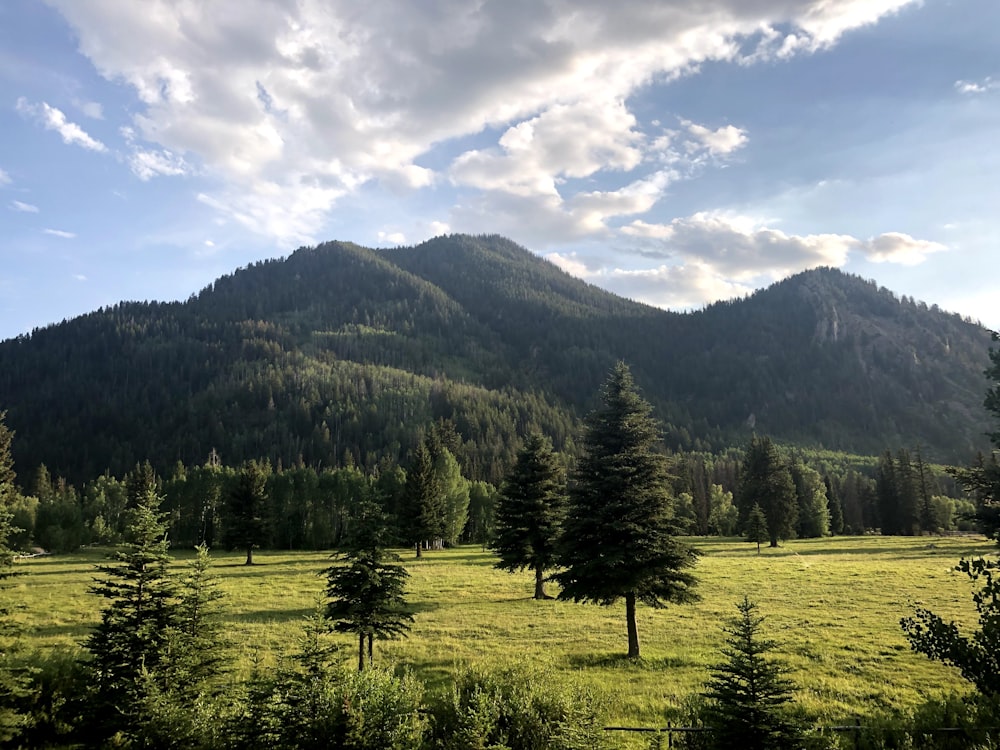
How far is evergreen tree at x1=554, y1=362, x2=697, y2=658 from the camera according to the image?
23.1 m

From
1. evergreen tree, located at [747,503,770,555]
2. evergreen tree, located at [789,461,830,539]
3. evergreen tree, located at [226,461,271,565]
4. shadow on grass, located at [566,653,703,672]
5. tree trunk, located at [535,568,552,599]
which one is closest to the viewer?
shadow on grass, located at [566,653,703,672]

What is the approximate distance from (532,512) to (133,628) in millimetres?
28218

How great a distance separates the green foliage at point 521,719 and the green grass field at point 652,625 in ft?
13.6

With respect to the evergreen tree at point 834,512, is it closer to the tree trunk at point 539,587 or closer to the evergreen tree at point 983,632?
the tree trunk at point 539,587

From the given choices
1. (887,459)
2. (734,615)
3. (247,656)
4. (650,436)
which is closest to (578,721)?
(650,436)

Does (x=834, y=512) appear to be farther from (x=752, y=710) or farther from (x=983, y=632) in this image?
(x=752, y=710)

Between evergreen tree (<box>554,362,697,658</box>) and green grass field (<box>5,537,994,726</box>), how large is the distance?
2.75 meters

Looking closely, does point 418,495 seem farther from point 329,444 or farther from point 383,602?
point 329,444

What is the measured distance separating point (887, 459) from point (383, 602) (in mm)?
96411

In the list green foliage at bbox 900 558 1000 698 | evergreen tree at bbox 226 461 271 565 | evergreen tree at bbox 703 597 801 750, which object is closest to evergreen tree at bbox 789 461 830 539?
evergreen tree at bbox 226 461 271 565

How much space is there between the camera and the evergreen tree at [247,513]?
6388 cm

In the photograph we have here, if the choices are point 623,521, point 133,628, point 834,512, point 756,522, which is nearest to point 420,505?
point 756,522

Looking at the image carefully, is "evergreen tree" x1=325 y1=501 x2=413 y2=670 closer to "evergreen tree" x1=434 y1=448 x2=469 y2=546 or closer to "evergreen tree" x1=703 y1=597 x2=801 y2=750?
"evergreen tree" x1=703 y1=597 x2=801 y2=750

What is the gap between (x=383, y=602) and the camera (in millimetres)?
20578
